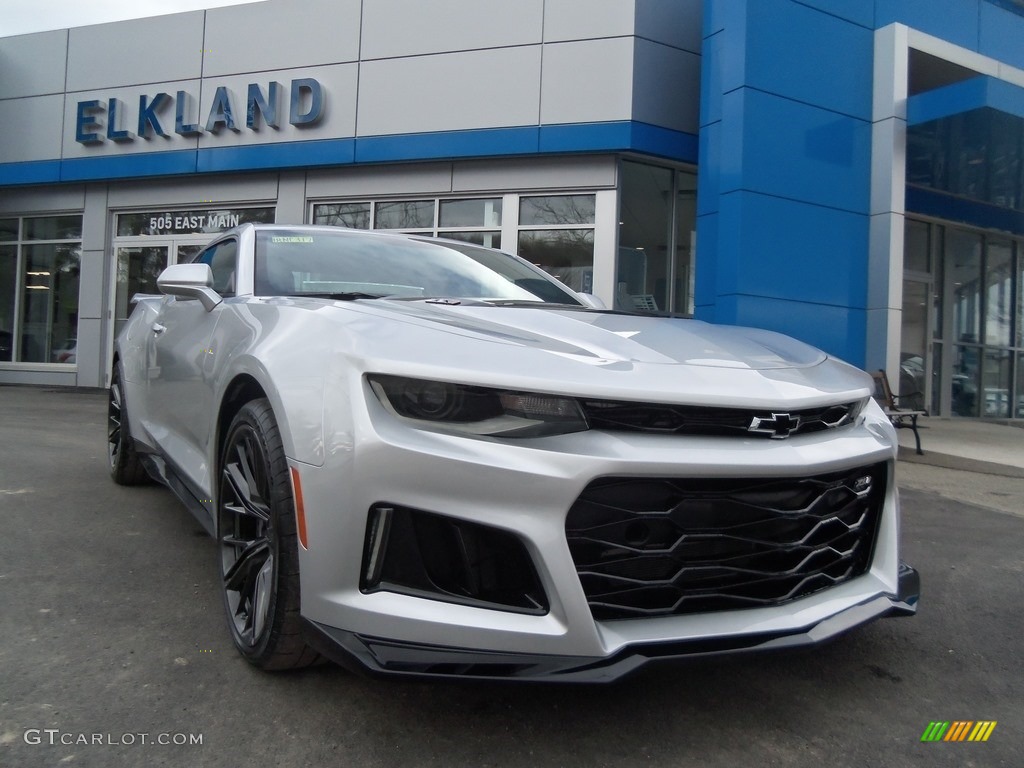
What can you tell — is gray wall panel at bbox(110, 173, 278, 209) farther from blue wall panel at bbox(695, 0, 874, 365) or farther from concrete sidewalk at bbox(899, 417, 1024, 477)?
concrete sidewalk at bbox(899, 417, 1024, 477)

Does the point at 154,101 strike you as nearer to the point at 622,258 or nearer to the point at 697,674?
the point at 622,258

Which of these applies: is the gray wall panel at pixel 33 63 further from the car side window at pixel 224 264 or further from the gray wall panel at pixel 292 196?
the car side window at pixel 224 264

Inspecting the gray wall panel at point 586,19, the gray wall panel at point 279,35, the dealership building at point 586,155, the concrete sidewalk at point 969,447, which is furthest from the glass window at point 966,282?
the gray wall panel at point 279,35

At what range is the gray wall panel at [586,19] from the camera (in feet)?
33.3

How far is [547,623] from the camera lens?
168 cm

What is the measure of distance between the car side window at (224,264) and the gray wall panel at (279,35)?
28.2 feet

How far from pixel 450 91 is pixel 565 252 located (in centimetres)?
276

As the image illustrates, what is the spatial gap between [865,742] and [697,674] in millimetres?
479

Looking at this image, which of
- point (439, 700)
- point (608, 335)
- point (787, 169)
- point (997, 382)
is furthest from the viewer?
point (997, 382)

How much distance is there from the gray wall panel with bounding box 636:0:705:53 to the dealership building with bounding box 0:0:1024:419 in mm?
35

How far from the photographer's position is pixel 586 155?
10.4 m

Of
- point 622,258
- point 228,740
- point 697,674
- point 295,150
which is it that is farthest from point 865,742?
point 295,150

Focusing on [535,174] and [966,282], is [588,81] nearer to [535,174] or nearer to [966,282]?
[535,174]

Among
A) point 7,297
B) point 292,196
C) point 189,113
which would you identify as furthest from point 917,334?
point 7,297
